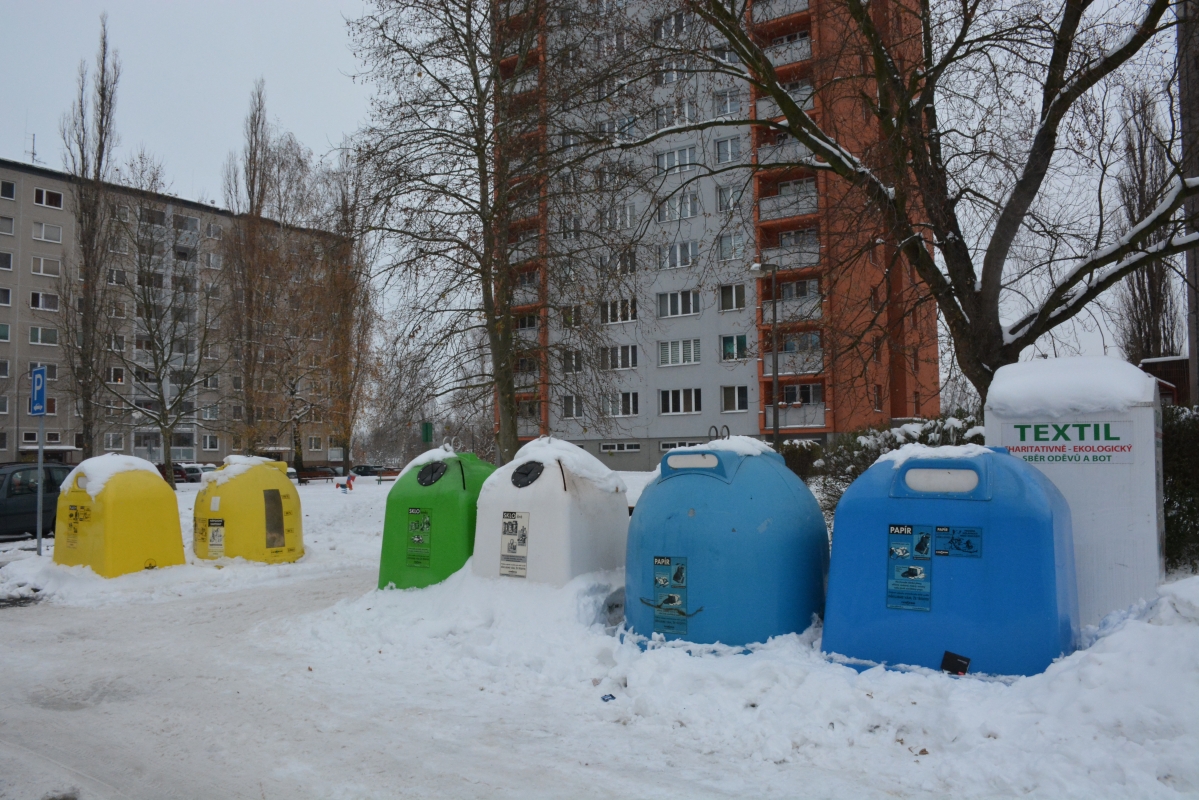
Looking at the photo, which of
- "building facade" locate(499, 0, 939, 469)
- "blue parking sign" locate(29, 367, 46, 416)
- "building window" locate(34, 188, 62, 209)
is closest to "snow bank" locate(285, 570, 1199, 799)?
"building facade" locate(499, 0, 939, 469)

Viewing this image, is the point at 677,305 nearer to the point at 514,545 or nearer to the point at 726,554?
the point at 514,545

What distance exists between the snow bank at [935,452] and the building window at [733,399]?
32080mm

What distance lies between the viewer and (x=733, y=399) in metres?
37.5

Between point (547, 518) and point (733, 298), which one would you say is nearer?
point (547, 518)

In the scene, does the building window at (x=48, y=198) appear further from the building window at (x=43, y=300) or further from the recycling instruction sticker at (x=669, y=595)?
the recycling instruction sticker at (x=669, y=595)

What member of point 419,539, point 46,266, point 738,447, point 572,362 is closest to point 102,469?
point 419,539

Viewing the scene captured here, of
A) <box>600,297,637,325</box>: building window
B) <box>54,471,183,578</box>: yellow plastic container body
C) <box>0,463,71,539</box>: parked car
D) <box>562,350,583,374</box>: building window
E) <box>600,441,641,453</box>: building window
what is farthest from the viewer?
<box>600,441,641,453</box>: building window

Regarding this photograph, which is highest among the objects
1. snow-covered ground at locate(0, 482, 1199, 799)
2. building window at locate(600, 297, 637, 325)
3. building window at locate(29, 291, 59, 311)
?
building window at locate(29, 291, 59, 311)

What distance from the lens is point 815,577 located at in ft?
19.4

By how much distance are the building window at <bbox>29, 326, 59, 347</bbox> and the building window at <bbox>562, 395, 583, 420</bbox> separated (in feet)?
174

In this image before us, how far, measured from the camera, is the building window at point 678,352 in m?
38.5

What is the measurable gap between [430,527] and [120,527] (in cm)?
493

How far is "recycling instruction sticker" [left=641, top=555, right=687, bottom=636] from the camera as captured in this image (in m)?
5.78

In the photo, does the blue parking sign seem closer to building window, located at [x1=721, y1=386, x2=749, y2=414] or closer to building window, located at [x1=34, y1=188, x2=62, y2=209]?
building window, located at [x1=721, y1=386, x2=749, y2=414]
